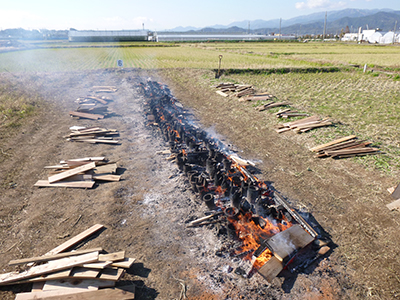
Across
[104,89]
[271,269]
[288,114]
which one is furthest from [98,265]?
[104,89]

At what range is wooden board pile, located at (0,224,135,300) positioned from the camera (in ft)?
13.8

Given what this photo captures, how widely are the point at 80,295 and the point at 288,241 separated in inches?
156

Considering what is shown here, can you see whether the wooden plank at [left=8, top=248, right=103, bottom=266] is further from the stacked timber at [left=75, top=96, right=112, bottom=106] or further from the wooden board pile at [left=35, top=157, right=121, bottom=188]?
the stacked timber at [left=75, top=96, right=112, bottom=106]

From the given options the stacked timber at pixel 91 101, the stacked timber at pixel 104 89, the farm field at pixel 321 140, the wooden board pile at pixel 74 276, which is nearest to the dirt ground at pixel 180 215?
the farm field at pixel 321 140

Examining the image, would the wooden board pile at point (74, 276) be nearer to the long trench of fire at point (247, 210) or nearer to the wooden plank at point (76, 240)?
the wooden plank at point (76, 240)

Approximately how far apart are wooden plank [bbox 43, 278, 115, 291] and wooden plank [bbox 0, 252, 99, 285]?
0.70ft

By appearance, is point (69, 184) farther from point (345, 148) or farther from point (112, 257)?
point (345, 148)

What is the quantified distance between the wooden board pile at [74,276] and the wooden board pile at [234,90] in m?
15.4

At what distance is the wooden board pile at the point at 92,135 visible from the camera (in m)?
11.0

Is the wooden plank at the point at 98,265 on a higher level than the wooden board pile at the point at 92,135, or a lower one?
lower

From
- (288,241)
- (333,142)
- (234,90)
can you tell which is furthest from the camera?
(234,90)

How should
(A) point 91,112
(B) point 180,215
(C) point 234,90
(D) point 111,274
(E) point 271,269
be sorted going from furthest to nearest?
1. (C) point 234,90
2. (A) point 91,112
3. (B) point 180,215
4. (E) point 271,269
5. (D) point 111,274

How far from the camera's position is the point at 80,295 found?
4.18 metres

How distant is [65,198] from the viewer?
7.20 m
